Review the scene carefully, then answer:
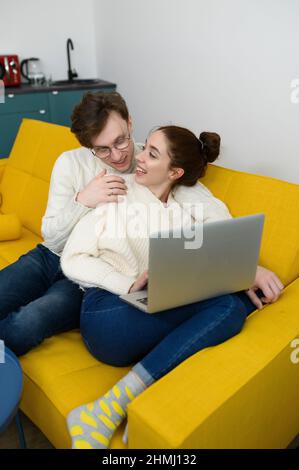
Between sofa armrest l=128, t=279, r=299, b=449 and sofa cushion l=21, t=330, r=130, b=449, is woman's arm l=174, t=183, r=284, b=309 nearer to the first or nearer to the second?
sofa armrest l=128, t=279, r=299, b=449

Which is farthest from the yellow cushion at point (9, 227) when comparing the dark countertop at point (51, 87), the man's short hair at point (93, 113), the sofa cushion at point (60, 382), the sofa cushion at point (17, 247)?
the dark countertop at point (51, 87)

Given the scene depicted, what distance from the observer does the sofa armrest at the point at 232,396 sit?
940 mm

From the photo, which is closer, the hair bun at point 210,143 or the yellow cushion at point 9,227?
the hair bun at point 210,143

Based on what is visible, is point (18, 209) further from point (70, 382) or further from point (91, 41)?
point (91, 41)

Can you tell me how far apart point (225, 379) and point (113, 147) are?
88 centimetres

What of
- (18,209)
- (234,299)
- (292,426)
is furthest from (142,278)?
(18,209)

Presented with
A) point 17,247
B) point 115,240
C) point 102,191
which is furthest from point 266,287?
point 17,247

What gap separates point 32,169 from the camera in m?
2.33

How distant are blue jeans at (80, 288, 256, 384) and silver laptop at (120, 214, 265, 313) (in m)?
0.05

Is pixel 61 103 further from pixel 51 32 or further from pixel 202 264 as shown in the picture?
pixel 202 264

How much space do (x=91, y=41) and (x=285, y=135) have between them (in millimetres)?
2507

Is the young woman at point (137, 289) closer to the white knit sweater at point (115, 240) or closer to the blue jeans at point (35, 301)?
the white knit sweater at point (115, 240)

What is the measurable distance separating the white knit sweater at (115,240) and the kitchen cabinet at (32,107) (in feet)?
7.83

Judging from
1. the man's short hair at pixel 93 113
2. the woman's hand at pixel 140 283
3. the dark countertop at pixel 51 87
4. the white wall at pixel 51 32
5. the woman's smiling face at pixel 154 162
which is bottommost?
the woman's hand at pixel 140 283
